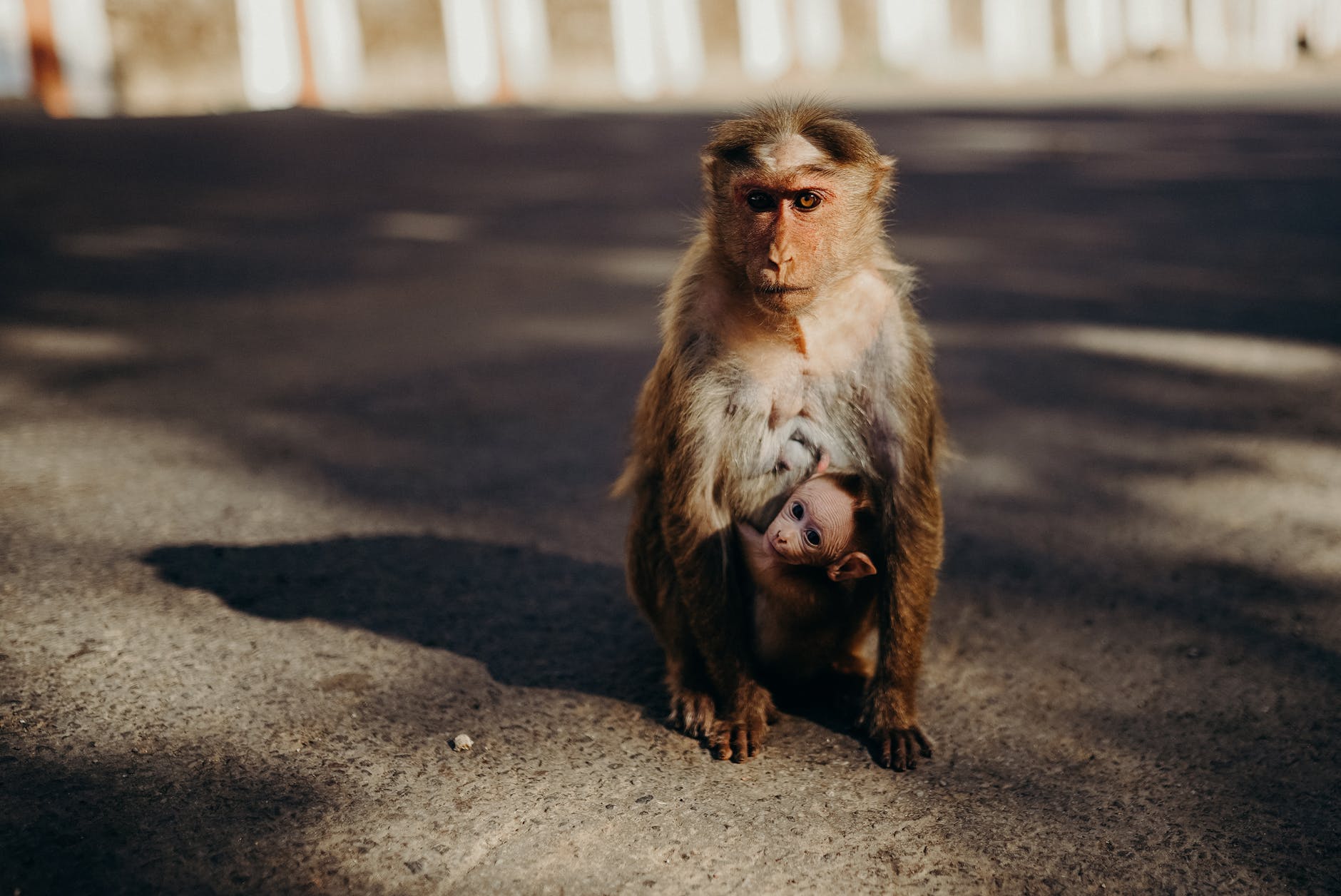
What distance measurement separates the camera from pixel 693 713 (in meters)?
2.67

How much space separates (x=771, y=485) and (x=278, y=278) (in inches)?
211

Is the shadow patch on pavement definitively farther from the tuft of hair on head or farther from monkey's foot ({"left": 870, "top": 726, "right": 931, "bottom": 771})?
the tuft of hair on head

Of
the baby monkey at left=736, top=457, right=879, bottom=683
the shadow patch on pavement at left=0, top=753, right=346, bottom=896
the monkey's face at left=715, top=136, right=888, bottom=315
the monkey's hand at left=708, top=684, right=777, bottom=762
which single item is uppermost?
the monkey's face at left=715, top=136, right=888, bottom=315

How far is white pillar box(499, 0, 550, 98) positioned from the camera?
15.9 m

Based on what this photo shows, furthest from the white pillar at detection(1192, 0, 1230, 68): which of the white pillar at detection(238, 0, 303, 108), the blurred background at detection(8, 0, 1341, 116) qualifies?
the white pillar at detection(238, 0, 303, 108)

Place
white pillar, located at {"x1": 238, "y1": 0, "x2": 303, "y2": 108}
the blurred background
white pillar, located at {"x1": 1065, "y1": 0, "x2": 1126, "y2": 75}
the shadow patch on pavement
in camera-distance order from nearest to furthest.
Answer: the shadow patch on pavement → the blurred background → white pillar, located at {"x1": 238, "y1": 0, "x2": 303, "y2": 108} → white pillar, located at {"x1": 1065, "y1": 0, "x2": 1126, "y2": 75}

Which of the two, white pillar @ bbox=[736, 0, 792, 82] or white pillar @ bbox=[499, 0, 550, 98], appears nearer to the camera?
white pillar @ bbox=[499, 0, 550, 98]

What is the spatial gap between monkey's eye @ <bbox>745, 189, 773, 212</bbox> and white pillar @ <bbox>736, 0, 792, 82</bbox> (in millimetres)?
16375

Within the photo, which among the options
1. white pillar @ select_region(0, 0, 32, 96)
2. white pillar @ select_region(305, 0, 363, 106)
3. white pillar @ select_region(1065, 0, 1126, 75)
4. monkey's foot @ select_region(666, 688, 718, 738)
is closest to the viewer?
monkey's foot @ select_region(666, 688, 718, 738)

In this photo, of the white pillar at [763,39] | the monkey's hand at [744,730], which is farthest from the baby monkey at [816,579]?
the white pillar at [763,39]

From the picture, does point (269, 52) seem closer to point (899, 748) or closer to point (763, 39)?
point (763, 39)

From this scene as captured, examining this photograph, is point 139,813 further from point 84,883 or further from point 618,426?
point 618,426

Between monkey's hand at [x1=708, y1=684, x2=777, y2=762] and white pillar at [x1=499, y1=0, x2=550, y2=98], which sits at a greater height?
white pillar at [x1=499, y1=0, x2=550, y2=98]

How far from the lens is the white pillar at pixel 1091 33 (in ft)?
73.2
